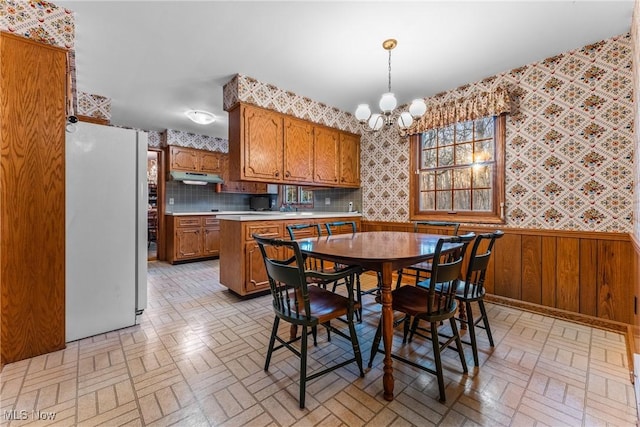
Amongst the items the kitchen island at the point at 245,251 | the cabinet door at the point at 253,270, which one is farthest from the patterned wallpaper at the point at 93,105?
the cabinet door at the point at 253,270

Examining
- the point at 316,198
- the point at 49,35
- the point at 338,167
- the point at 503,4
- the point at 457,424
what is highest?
the point at 503,4

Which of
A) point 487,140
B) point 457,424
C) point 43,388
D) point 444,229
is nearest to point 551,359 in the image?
point 457,424

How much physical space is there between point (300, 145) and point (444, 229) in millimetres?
2192

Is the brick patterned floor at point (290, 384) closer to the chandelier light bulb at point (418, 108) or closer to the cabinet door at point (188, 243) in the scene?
the chandelier light bulb at point (418, 108)

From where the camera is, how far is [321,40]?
7.94 feet

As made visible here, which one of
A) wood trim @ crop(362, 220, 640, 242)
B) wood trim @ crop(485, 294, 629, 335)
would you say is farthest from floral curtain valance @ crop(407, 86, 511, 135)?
wood trim @ crop(485, 294, 629, 335)

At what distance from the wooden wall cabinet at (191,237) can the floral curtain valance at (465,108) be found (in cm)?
396

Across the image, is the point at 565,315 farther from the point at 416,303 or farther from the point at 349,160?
the point at 349,160

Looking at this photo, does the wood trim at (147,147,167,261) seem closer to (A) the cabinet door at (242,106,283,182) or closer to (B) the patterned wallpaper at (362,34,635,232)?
(A) the cabinet door at (242,106,283,182)

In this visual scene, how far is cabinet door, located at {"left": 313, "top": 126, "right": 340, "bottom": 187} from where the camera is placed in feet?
13.1

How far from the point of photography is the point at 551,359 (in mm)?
1854

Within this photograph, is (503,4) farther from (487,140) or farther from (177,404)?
(177,404)

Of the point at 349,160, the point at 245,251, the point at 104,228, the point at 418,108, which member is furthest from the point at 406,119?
the point at 104,228

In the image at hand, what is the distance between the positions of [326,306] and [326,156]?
283cm
